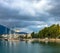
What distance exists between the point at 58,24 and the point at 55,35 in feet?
41.0

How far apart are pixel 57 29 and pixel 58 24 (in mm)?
9279

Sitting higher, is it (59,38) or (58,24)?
(58,24)

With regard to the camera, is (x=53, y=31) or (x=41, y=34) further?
(x=41, y=34)

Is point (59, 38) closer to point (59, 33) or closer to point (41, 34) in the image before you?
point (59, 33)

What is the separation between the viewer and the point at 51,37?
18000cm

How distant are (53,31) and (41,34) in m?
17.7

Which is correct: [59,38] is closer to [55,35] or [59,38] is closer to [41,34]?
[55,35]

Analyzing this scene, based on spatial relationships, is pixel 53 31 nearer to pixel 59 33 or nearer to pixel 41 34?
pixel 59 33

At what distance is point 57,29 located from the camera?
574 ft

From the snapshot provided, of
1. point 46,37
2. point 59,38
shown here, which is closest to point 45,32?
point 46,37

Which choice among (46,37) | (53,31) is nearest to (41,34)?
(46,37)

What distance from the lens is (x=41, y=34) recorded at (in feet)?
625

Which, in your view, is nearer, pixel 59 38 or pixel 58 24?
pixel 59 38

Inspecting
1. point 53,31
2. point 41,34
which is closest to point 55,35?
point 53,31
